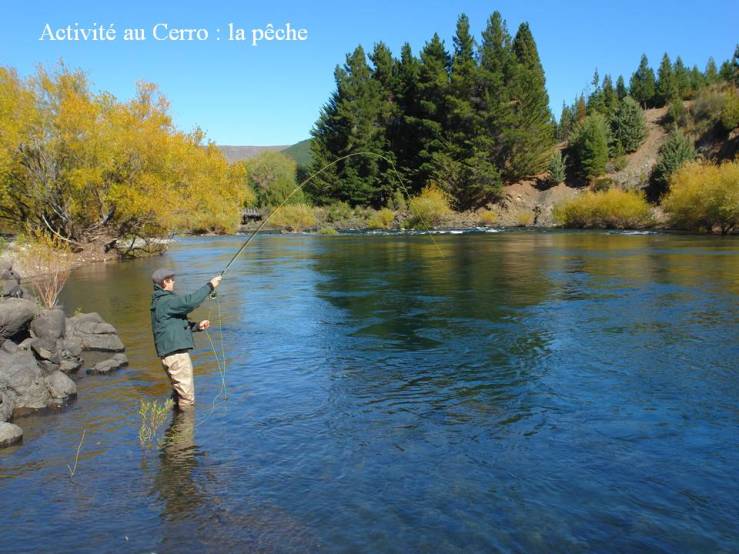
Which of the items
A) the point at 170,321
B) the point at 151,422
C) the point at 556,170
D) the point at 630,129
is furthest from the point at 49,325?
the point at 630,129

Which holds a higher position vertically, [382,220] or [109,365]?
[382,220]

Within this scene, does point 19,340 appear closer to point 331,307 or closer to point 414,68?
point 331,307

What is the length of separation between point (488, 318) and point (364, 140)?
63203 mm

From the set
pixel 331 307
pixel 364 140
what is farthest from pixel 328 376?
pixel 364 140

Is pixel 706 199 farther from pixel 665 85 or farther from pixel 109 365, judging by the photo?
pixel 665 85

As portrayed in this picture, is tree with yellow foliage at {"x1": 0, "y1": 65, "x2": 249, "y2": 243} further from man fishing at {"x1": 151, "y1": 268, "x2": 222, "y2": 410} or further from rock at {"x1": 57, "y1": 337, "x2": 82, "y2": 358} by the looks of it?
man fishing at {"x1": 151, "y1": 268, "x2": 222, "y2": 410}

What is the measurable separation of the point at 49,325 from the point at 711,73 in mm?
115898

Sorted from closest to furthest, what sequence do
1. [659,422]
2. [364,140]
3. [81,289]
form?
[659,422] → [81,289] → [364,140]

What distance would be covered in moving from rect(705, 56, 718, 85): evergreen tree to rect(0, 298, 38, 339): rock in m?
107

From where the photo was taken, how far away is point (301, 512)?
6.01 metres

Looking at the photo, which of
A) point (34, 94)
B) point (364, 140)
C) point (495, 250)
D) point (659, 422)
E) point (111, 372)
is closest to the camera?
point (659, 422)

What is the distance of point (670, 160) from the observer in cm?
6744

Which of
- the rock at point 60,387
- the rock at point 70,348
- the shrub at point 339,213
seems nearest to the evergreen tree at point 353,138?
the shrub at point 339,213

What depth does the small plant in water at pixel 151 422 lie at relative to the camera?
7691 mm
